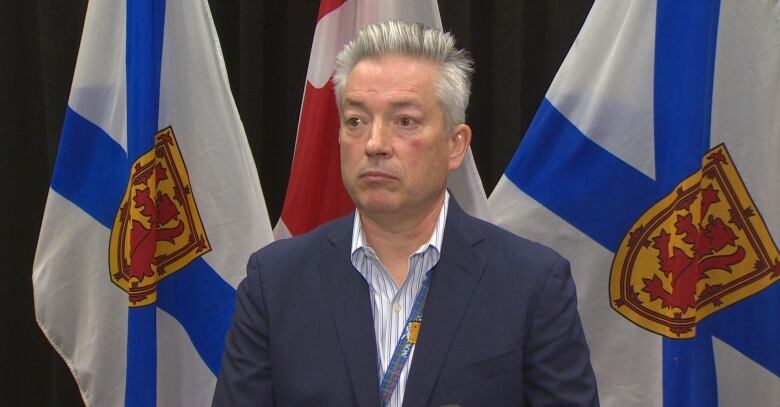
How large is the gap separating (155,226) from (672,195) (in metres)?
1.16

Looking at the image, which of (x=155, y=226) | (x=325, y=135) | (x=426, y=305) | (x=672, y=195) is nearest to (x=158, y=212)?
(x=155, y=226)

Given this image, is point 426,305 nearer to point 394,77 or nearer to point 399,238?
point 399,238

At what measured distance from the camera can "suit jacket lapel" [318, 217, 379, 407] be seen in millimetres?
1257

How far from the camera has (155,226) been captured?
1.89 meters

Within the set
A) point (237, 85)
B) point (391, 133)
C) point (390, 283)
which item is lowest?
point (390, 283)

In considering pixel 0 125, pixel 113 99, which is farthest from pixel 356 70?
pixel 0 125

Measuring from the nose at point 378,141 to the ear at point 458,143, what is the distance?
5.3 inches

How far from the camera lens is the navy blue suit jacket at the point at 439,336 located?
1.27m

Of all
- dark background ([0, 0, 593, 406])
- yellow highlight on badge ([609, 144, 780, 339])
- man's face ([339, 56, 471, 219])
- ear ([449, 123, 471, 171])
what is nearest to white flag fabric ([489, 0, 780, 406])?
yellow highlight on badge ([609, 144, 780, 339])

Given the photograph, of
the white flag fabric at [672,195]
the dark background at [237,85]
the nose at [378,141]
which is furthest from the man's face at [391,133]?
the dark background at [237,85]

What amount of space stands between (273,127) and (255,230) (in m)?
0.53

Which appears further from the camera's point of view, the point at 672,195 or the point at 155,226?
the point at 155,226

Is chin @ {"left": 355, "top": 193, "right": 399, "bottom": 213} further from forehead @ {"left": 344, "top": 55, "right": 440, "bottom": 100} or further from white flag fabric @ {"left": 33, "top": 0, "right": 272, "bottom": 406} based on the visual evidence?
white flag fabric @ {"left": 33, "top": 0, "right": 272, "bottom": 406}

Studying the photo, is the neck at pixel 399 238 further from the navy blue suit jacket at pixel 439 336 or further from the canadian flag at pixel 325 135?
the canadian flag at pixel 325 135
